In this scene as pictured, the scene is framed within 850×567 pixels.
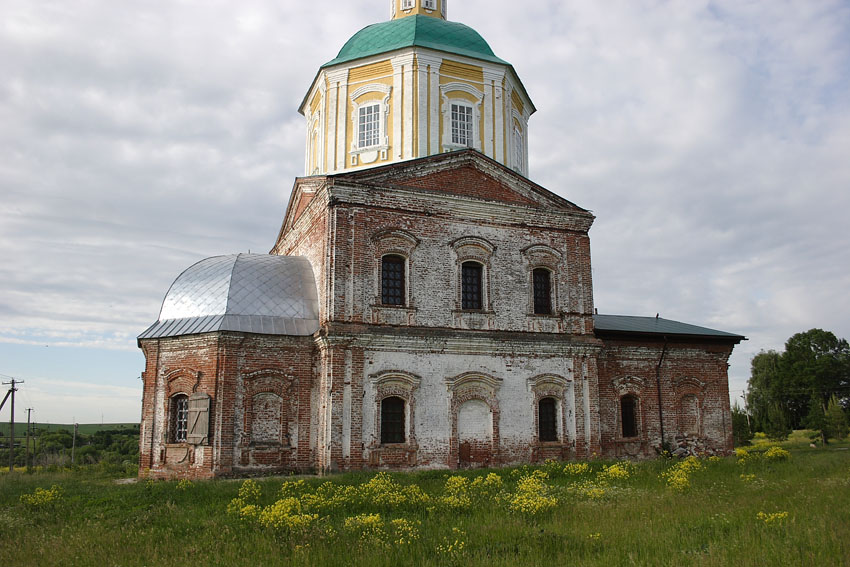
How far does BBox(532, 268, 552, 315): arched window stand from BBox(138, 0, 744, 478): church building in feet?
0.14

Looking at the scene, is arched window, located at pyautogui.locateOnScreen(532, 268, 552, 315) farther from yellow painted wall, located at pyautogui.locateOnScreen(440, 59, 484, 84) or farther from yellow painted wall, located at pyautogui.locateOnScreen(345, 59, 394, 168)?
yellow painted wall, located at pyautogui.locateOnScreen(345, 59, 394, 168)

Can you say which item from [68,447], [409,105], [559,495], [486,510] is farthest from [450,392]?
[68,447]

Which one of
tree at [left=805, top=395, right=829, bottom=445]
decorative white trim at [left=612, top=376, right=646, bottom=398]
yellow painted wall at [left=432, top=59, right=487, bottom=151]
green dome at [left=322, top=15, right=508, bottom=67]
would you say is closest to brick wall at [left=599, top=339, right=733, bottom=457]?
decorative white trim at [left=612, top=376, right=646, bottom=398]

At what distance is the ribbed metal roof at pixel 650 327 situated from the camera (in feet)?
65.0

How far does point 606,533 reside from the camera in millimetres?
8359

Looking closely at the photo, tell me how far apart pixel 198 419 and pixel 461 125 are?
33.8 ft

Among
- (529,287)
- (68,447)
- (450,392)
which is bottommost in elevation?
(68,447)

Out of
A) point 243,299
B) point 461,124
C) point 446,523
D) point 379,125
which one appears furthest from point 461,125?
point 446,523

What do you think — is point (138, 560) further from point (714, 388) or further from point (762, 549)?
point (714, 388)

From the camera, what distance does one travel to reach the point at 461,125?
18.7 metres

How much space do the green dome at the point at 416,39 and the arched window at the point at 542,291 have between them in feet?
20.5

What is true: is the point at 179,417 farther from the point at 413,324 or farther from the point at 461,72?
the point at 461,72

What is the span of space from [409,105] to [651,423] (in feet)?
37.0

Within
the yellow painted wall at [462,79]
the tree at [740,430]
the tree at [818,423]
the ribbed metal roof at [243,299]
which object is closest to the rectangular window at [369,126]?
the yellow painted wall at [462,79]
